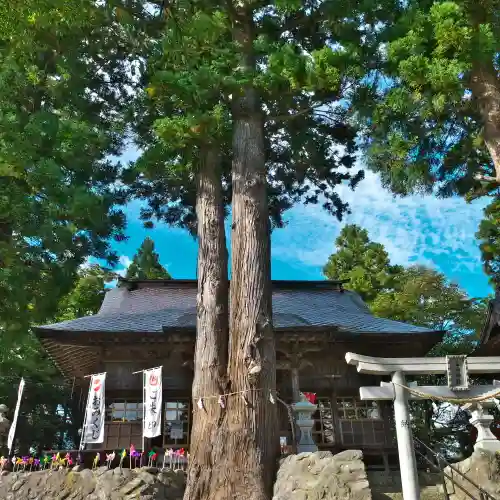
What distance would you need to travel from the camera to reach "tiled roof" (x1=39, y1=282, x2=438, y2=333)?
10.1 m

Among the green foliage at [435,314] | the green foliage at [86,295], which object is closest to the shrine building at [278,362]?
the green foliage at [435,314]

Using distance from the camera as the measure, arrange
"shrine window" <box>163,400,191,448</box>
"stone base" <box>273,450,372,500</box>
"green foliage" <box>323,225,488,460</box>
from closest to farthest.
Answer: "stone base" <box>273,450,372,500</box> < "shrine window" <box>163,400,191,448</box> < "green foliage" <box>323,225,488,460</box>

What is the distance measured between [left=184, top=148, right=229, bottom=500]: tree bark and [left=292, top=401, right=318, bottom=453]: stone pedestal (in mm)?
1770

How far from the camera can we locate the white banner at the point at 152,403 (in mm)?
8414

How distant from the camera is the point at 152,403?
8680mm

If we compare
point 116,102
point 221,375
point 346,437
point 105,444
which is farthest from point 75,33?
point 346,437

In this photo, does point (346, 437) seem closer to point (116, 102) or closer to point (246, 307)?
point (246, 307)

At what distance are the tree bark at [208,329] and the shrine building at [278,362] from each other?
2.38 metres

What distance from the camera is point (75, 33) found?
378 inches

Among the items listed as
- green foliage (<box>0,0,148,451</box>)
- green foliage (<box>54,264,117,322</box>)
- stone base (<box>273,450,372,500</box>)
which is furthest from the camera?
green foliage (<box>54,264,117,322</box>)

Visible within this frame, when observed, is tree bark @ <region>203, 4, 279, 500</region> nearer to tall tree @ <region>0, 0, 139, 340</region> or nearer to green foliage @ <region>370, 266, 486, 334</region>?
tall tree @ <region>0, 0, 139, 340</region>

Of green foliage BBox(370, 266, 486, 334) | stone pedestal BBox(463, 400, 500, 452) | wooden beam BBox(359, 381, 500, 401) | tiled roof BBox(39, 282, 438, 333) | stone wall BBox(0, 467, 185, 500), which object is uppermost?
green foliage BBox(370, 266, 486, 334)

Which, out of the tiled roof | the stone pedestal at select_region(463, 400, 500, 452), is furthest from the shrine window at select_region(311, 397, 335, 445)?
the stone pedestal at select_region(463, 400, 500, 452)

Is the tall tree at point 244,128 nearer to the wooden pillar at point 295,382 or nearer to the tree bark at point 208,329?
the tree bark at point 208,329
